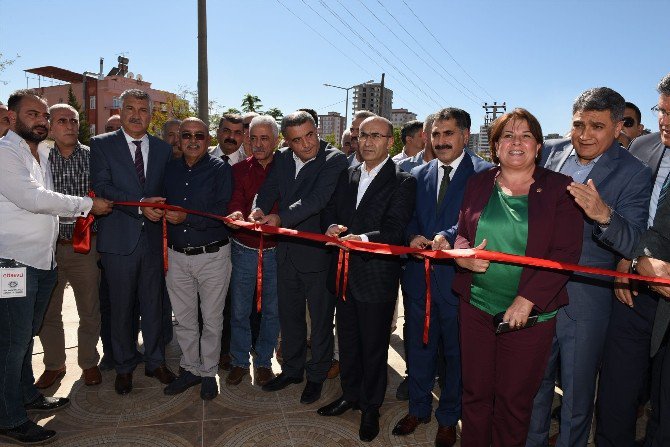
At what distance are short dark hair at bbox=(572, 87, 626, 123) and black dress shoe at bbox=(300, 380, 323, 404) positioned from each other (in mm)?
3024

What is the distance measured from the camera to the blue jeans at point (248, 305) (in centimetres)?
410

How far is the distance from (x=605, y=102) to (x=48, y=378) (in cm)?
501

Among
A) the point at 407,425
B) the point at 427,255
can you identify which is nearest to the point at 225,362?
the point at 407,425

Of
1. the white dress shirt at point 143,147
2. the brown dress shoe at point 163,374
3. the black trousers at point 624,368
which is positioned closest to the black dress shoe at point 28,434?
the brown dress shoe at point 163,374

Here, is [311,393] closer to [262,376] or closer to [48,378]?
[262,376]

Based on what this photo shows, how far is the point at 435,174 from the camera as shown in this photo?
3.37m

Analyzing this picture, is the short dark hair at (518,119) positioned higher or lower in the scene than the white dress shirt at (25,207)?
higher

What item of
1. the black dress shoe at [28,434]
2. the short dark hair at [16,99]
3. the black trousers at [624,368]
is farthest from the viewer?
the short dark hair at [16,99]

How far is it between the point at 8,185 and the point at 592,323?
3.99m

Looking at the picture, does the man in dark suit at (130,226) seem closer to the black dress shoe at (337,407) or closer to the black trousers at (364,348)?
the black dress shoe at (337,407)

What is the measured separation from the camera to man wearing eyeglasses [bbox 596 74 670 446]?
2.62m

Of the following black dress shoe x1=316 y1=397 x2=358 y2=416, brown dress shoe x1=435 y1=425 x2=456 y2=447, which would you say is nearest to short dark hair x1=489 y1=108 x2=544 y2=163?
brown dress shoe x1=435 y1=425 x2=456 y2=447

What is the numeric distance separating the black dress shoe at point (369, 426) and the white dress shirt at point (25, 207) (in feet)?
8.84

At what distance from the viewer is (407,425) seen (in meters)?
3.37
